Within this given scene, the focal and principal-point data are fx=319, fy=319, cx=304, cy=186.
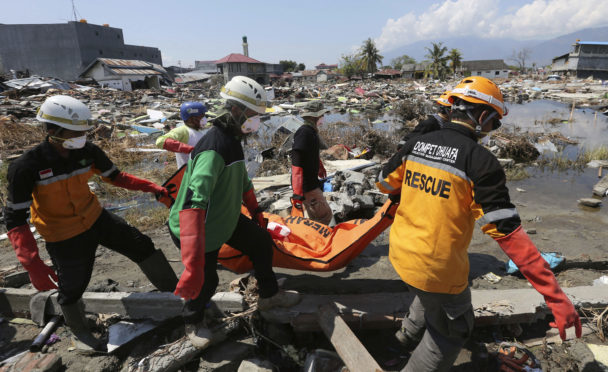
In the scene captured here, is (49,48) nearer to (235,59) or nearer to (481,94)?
(235,59)

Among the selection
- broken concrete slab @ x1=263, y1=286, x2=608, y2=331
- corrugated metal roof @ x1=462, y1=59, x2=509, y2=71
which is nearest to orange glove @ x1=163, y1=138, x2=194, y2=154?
broken concrete slab @ x1=263, y1=286, x2=608, y2=331

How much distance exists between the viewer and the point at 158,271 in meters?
2.88

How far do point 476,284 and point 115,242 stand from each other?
3.40 meters

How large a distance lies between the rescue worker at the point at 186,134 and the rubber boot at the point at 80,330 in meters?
1.95

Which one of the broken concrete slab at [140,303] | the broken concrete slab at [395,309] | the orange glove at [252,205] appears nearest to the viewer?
the broken concrete slab at [395,309]

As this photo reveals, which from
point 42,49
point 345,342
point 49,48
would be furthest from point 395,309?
point 42,49

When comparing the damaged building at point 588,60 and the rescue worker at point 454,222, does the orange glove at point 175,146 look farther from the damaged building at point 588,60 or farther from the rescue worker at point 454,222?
the damaged building at point 588,60

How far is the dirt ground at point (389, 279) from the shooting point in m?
2.35

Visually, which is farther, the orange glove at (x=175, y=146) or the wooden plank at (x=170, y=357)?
the orange glove at (x=175, y=146)

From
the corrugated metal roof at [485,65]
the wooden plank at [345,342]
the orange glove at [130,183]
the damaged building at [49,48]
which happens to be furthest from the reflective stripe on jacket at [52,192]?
the corrugated metal roof at [485,65]

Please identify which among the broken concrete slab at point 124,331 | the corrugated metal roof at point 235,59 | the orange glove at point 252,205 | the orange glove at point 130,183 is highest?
the corrugated metal roof at point 235,59

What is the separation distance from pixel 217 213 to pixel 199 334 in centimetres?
92

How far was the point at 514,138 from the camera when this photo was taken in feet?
30.0

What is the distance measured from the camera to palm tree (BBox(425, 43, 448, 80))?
4892cm
